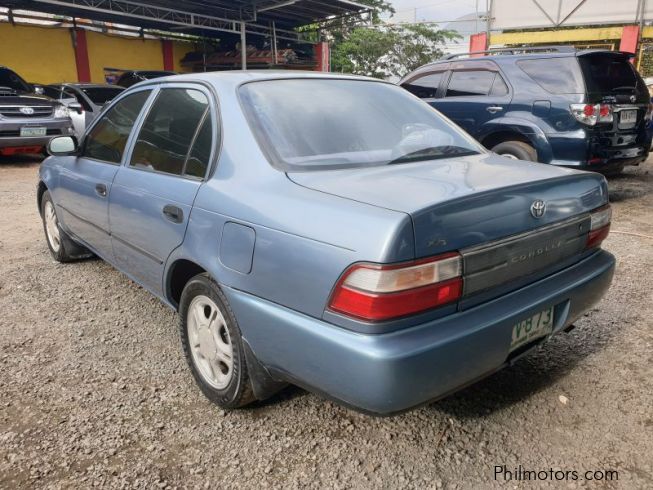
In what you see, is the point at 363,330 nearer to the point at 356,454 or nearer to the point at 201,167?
the point at 356,454

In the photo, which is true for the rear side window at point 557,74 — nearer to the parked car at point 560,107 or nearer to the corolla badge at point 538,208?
the parked car at point 560,107

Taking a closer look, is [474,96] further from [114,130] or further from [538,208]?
[538,208]

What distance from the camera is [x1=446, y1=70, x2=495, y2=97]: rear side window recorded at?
680cm

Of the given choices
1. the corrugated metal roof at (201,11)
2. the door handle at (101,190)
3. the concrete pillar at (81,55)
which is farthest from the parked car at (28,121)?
the concrete pillar at (81,55)

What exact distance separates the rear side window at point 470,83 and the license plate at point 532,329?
5202mm

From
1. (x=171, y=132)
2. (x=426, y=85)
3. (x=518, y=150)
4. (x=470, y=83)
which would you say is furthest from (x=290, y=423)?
(x=426, y=85)

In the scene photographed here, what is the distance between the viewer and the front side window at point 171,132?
2605 mm

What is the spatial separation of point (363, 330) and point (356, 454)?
0.70m

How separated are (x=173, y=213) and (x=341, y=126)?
2.95ft

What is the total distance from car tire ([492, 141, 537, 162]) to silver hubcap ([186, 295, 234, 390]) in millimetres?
4743

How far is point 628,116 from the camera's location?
6.17 meters

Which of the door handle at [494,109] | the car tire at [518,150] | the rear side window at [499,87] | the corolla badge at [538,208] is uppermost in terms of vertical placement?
the rear side window at [499,87]

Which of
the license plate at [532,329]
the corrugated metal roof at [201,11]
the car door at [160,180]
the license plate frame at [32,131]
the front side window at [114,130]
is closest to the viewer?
the license plate at [532,329]

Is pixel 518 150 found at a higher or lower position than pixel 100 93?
lower
